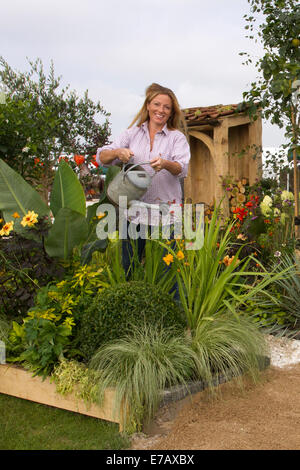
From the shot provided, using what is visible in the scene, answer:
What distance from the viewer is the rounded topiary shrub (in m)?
3.05

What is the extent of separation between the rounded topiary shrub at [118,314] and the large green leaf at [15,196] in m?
1.13

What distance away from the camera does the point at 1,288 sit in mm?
3857

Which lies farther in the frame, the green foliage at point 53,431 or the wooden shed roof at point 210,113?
the wooden shed roof at point 210,113

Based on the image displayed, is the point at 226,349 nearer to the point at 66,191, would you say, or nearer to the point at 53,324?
the point at 53,324

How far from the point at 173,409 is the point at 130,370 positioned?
319 millimetres

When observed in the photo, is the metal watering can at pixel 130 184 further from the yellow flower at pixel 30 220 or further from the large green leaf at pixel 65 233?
the yellow flower at pixel 30 220

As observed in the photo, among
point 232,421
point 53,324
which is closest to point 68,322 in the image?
point 53,324

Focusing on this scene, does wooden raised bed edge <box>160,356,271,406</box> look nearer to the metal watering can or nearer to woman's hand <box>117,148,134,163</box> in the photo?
the metal watering can

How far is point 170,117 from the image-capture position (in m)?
3.83

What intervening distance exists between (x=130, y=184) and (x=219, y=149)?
476cm

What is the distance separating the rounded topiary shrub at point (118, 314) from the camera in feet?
10.0

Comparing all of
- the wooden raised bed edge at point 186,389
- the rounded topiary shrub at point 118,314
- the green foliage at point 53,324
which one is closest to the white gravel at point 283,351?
the wooden raised bed edge at point 186,389

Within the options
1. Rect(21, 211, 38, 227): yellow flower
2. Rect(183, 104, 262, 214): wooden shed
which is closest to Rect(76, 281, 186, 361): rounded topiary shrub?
Rect(21, 211, 38, 227): yellow flower
